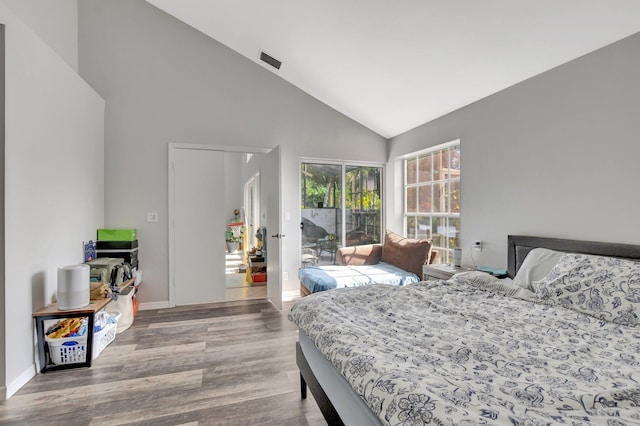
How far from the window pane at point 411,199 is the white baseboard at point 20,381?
4.33 metres

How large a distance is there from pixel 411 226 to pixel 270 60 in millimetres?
2991

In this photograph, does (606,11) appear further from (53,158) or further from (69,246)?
(69,246)

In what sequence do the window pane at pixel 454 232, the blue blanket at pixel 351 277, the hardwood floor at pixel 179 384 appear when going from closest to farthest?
the hardwood floor at pixel 179 384 → the blue blanket at pixel 351 277 → the window pane at pixel 454 232

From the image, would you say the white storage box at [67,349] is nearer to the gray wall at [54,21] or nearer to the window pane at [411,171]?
the gray wall at [54,21]

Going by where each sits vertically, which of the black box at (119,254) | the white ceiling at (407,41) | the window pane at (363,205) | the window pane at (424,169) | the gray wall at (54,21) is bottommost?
the black box at (119,254)

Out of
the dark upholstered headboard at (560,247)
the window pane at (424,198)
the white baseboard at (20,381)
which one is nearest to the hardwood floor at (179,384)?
the white baseboard at (20,381)

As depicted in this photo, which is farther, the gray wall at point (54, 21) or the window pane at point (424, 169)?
the window pane at point (424, 169)

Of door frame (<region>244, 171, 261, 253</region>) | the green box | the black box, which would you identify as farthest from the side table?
door frame (<region>244, 171, 261, 253</region>)

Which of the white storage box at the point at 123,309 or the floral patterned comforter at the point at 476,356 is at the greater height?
the floral patterned comforter at the point at 476,356

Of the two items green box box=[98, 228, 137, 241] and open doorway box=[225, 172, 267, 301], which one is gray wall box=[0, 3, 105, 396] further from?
open doorway box=[225, 172, 267, 301]

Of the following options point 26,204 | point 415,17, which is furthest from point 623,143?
point 26,204

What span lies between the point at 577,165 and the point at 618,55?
76cm

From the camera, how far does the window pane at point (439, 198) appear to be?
4.04 m

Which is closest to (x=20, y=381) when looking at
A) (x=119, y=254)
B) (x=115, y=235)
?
(x=119, y=254)
